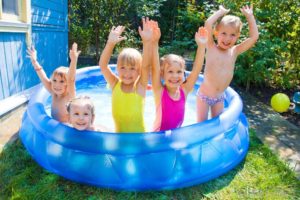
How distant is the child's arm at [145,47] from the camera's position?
260cm

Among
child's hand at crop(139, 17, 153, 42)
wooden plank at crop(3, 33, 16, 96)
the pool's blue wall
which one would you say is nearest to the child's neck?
child's hand at crop(139, 17, 153, 42)

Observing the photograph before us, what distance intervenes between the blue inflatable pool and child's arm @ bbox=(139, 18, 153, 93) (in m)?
0.60

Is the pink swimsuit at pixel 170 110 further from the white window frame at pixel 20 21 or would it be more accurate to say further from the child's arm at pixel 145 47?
the white window frame at pixel 20 21

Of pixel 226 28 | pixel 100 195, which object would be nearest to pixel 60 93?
pixel 100 195

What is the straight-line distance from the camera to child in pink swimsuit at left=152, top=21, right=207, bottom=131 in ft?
9.30

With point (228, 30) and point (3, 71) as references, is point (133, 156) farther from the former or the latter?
point (3, 71)

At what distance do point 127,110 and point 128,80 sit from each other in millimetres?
289

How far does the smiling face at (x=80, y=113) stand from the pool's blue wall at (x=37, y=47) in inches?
84.9

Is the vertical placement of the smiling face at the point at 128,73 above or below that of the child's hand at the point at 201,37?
below

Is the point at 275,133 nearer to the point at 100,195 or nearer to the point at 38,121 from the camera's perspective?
the point at 100,195

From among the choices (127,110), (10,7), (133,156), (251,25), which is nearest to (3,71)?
(10,7)

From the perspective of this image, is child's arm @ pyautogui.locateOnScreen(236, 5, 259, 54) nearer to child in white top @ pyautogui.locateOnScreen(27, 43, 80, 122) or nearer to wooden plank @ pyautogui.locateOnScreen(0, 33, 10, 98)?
child in white top @ pyautogui.locateOnScreen(27, 43, 80, 122)

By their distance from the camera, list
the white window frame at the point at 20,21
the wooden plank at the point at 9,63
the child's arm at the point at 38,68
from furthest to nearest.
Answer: the wooden plank at the point at 9,63 < the white window frame at the point at 20,21 < the child's arm at the point at 38,68

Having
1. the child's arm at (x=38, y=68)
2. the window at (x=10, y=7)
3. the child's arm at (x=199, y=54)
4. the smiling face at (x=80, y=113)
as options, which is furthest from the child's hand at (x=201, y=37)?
the window at (x=10, y=7)
